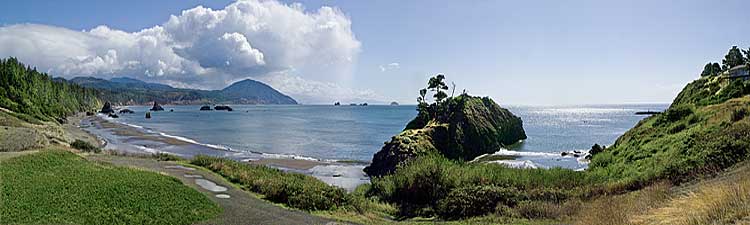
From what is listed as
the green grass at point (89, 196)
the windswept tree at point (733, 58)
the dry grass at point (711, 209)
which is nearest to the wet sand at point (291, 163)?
the green grass at point (89, 196)

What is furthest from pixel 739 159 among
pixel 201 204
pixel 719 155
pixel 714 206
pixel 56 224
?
pixel 56 224

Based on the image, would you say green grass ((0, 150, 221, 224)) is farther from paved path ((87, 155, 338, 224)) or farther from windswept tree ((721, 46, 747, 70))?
windswept tree ((721, 46, 747, 70))

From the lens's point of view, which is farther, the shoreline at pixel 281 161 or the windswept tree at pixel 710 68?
the windswept tree at pixel 710 68

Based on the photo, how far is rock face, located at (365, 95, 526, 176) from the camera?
41.1 m

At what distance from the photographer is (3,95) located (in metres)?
67.8

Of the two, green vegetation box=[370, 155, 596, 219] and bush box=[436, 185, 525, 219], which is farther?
green vegetation box=[370, 155, 596, 219]

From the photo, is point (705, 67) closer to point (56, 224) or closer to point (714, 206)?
point (714, 206)

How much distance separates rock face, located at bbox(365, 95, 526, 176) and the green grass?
75.6ft

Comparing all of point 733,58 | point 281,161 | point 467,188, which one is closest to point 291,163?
point 281,161

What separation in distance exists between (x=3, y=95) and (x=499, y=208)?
8020 cm

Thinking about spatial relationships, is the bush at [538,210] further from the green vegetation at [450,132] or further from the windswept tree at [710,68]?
the windswept tree at [710,68]

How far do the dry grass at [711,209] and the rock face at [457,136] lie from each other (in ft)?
85.5

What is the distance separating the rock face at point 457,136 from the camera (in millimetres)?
41094

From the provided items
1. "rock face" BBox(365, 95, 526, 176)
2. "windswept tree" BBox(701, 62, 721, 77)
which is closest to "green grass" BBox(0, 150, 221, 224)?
"rock face" BBox(365, 95, 526, 176)
